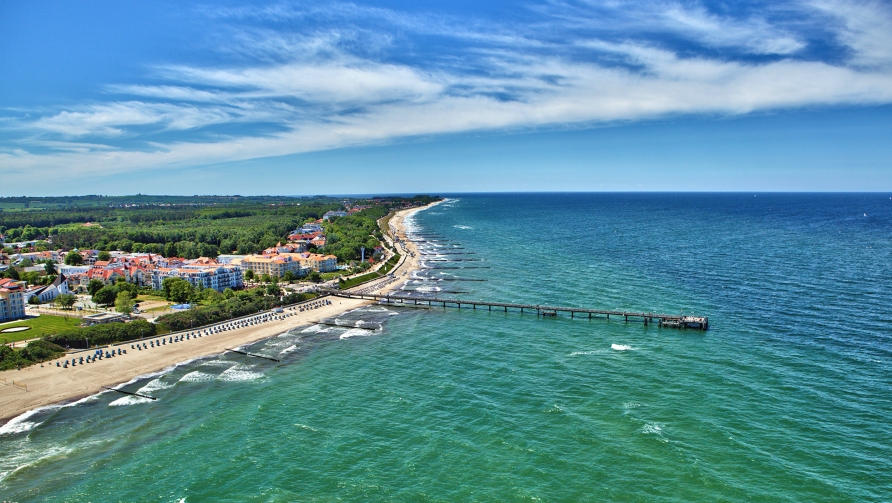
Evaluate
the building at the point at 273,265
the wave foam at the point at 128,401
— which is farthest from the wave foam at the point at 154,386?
the building at the point at 273,265

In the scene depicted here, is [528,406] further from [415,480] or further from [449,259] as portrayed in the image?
[449,259]

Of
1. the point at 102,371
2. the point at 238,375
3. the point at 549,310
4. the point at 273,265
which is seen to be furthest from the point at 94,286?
the point at 549,310

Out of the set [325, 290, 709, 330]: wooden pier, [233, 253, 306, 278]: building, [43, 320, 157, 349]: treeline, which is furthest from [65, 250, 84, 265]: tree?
[325, 290, 709, 330]: wooden pier

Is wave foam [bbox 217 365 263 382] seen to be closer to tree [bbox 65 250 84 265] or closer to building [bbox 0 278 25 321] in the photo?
building [bbox 0 278 25 321]

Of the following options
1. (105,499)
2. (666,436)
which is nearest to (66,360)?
(105,499)

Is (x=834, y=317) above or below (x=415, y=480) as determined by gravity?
above

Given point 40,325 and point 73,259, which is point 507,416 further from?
point 73,259
